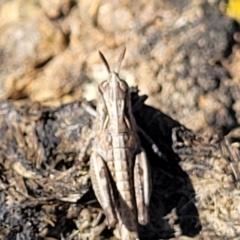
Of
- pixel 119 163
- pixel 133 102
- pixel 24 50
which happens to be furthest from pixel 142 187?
pixel 24 50

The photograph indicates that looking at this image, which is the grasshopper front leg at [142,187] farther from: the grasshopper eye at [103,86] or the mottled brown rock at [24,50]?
the mottled brown rock at [24,50]

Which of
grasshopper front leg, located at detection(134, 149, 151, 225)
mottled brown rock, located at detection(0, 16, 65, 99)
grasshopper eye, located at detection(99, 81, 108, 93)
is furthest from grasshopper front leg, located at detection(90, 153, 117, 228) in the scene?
mottled brown rock, located at detection(0, 16, 65, 99)

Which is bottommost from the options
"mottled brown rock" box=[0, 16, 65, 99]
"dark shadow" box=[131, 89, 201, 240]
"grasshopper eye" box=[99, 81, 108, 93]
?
"dark shadow" box=[131, 89, 201, 240]

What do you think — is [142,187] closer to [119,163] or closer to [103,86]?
[119,163]

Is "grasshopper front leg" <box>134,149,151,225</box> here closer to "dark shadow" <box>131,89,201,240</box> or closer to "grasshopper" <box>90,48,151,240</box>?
"grasshopper" <box>90,48,151,240</box>

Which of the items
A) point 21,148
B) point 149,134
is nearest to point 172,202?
point 149,134

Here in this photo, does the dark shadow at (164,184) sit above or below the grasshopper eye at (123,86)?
below

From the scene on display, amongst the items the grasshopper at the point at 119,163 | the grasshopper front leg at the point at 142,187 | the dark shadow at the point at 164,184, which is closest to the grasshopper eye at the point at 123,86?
the grasshopper at the point at 119,163
